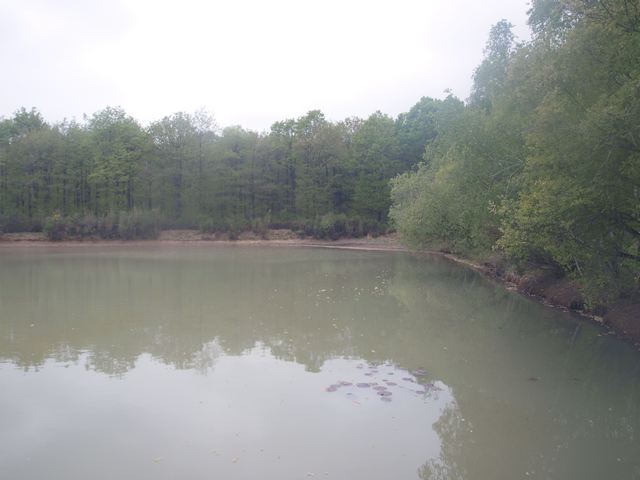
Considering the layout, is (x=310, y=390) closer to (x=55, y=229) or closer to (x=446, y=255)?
(x=446, y=255)

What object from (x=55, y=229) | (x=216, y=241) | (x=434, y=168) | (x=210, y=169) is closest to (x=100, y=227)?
Answer: (x=55, y=229)

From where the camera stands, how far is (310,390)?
27.3ft

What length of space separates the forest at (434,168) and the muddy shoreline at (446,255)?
0.67 metres

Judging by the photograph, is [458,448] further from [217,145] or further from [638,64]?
[217,145]

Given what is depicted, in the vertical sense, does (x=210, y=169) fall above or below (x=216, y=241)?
above

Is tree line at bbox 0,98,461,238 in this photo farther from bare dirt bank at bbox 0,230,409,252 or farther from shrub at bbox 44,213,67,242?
shrub at bbox 44,213,67,242

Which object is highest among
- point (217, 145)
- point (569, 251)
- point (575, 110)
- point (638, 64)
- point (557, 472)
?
point (217, 145)

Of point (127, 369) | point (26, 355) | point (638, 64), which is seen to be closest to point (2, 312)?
point (26, 355)

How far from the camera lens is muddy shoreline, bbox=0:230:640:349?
12.6m

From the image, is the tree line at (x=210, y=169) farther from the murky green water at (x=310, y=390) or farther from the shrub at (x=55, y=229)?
the murky green water at (x=310, y=390)

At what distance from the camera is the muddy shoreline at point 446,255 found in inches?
496

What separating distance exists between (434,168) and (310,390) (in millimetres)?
28213

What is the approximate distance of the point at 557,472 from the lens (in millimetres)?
5805

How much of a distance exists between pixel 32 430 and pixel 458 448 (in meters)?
5.49
